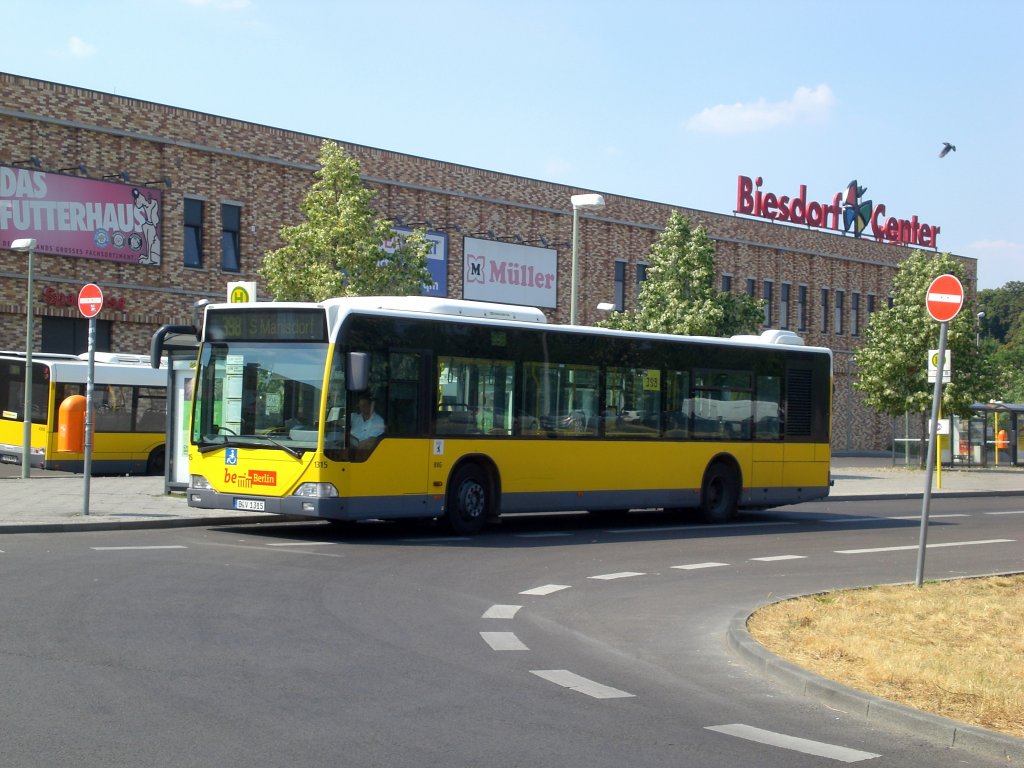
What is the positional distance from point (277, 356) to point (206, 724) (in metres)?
10.2

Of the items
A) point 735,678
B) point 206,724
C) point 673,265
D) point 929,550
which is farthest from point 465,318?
point 673,265

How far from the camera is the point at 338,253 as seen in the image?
3153 centimetres

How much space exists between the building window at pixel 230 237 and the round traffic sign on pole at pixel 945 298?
30.1 meters

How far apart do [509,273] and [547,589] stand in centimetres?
3728

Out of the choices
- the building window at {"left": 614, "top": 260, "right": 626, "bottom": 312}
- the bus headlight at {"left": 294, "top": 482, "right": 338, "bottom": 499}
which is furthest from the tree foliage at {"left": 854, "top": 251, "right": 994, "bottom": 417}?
the bus headlight at {"left": 294, "top": 482, "right": 338, "bottom": 499}

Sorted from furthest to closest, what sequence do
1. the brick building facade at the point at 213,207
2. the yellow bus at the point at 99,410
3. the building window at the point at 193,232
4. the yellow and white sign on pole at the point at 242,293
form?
the building window at the point at 193,232
the brick building facade at the point at 213,207
the yellow bus at the point at 99,410
the yellow and white sign on pole at the point at 242,293

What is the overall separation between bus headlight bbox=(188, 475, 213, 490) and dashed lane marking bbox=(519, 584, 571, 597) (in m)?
5.60

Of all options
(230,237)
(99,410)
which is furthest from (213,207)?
(99,410)

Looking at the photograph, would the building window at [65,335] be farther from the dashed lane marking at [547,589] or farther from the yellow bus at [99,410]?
the dashed lane marking at [547,589]

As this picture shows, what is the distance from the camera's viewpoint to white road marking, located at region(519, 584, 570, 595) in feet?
41.1

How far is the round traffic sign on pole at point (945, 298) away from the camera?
1277 centimetres

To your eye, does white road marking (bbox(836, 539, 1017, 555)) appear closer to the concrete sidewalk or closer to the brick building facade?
the concrete sidewalk

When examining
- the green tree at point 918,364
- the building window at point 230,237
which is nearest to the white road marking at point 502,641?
the building window at point 230,237

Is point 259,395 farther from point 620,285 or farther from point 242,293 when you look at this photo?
point 620,285
